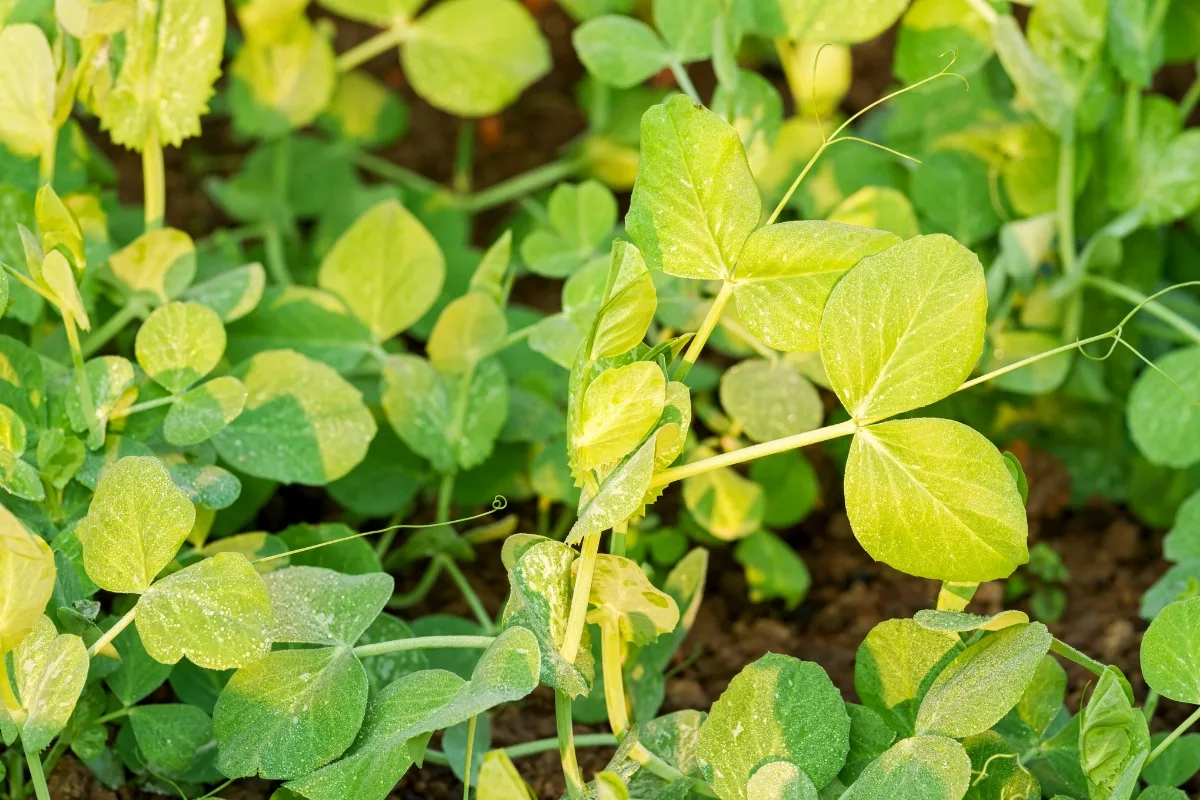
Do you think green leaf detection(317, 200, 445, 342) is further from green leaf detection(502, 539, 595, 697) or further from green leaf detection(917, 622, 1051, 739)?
green leaf detection(917, 622, 1051, 739)

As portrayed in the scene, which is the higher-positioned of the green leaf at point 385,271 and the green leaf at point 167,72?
the green leaf at point 167,72

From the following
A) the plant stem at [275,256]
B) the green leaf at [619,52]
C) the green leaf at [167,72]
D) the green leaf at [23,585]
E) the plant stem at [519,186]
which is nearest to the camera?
the green leaf at [23,585]

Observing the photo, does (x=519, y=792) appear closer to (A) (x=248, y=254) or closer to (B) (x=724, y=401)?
(B) (x=724, y=401)

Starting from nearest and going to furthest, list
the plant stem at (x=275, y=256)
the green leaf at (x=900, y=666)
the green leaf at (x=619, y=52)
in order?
the green leaf at (x=900, y=666) < the green leaf at (x=619, y=52) < the plant stem at (x=275, y=256)

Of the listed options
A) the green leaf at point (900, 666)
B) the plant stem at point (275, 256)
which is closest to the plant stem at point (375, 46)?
the plant stem at point (275, 256)

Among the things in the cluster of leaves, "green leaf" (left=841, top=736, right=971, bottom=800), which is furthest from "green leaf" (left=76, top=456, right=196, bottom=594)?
"green leaf" (left=841, top=736, right=971, bottom=800)

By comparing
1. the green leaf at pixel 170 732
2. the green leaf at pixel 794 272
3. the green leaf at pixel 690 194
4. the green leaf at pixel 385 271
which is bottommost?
the green leaf at pixel 170 732

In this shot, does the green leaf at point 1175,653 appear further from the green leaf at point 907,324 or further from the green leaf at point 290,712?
the green leaf at point 290,712
